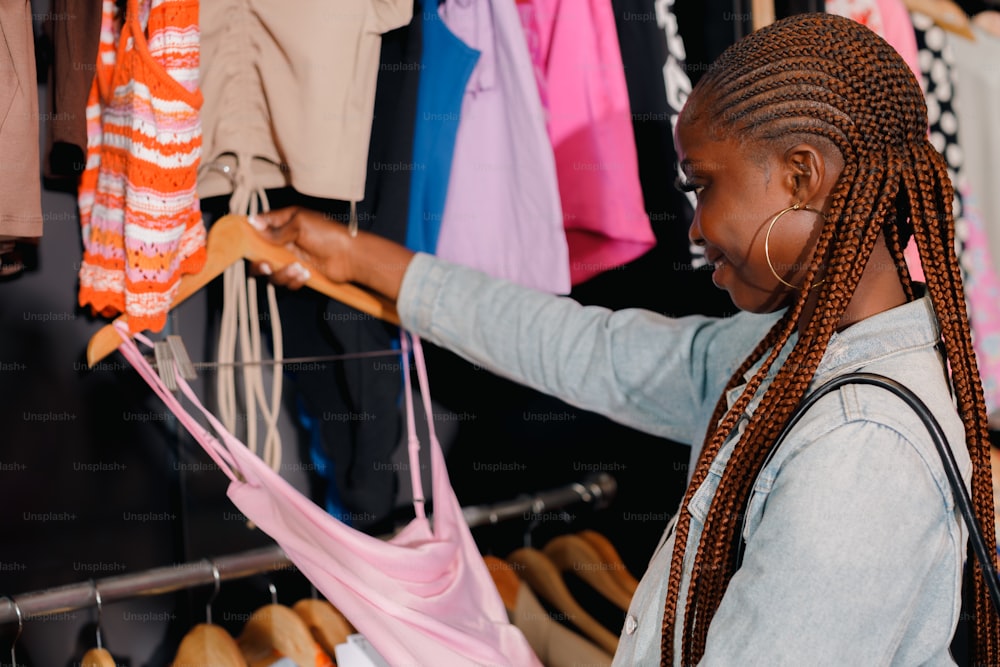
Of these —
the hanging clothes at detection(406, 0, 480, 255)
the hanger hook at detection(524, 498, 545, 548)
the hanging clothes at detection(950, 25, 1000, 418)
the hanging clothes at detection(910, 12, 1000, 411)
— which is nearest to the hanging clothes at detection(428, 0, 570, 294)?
the hanging clothes at detection(406, 0, 480, 255)

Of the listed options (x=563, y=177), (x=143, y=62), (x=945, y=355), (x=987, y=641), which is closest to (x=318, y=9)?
(x=143, y=62)

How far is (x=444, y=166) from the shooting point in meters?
1.31

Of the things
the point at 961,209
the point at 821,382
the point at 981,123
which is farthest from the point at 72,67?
the point at 981,123

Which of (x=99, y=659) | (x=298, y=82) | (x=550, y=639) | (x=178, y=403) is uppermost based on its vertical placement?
(x=298, y=82)

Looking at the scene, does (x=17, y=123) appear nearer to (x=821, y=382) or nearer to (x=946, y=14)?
(x=821, y=382)

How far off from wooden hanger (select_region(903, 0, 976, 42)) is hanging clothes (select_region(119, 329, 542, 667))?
1.42 meters

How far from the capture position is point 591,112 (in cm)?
136

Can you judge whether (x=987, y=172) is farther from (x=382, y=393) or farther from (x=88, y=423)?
(x=88, y=423)

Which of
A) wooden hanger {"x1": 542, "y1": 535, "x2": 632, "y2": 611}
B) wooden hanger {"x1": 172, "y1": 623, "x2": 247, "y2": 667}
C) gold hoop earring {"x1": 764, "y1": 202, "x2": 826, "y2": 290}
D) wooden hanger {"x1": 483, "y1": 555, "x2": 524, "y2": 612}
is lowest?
wooden hanger {"x1": 542, "y1": 535, "x2": 632, "y2": 611}

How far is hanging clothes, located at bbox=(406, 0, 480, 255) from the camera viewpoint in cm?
128

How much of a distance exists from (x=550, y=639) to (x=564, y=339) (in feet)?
1.34

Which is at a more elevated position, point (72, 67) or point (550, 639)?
point (72, 67)

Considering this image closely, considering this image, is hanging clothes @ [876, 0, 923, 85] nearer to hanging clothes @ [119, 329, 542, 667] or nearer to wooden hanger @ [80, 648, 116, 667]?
hanging clothes @ [119, 329, 542, 667]

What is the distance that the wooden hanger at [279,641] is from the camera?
1.11m
